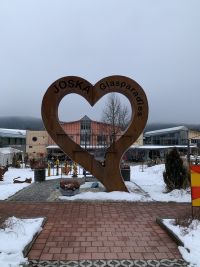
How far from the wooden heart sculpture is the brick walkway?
171cm

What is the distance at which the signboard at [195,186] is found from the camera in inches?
247

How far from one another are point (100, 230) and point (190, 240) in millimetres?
1952

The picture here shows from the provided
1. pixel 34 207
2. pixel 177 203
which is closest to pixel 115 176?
pixel 177 203

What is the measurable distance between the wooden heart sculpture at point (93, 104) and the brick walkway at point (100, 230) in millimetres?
1715

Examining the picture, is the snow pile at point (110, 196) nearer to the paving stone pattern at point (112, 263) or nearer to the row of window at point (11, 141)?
the paving stone pattern at point (112, 263)

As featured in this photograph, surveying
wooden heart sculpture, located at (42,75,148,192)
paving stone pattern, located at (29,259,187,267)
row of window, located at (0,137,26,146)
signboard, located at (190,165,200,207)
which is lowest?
paving stone pattern, located at (29,259,187,267)

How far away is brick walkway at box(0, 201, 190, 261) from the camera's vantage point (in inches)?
206

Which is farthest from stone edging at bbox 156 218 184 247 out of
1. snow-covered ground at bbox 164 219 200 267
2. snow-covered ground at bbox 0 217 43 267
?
snow-covered ground at bbox 0 217 43 267

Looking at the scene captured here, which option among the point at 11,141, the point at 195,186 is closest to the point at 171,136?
the point at 11,141

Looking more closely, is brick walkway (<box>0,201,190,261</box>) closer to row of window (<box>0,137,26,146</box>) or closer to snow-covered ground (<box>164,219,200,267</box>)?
snow-covered ground (<box>164,219,200,267</box>)

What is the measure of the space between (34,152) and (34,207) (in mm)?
51392

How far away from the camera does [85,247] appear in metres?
5.53

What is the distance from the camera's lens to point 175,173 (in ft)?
37.5

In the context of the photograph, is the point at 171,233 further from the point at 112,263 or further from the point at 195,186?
the point at 112,263
